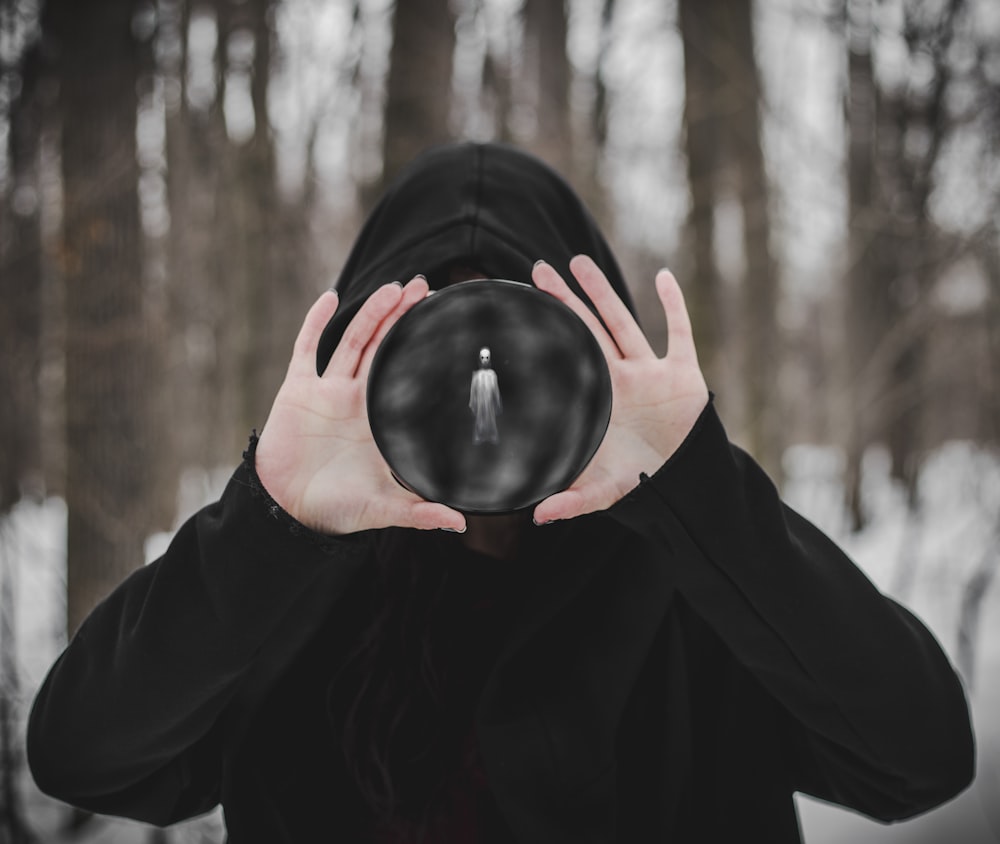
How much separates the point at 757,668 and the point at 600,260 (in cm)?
85

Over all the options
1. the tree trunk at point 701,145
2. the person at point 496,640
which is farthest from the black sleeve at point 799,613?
the tree trunk at point 701,145

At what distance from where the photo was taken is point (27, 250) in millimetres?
3373

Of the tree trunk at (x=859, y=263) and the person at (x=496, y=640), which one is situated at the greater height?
the tree trunk at (x=859, y=263)

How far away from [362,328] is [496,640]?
75 cm

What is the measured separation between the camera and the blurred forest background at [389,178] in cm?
347

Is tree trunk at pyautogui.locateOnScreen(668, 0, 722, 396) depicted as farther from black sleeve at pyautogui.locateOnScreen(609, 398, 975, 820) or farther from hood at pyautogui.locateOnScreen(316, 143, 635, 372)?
black sleeve at pyautogui.locateOnScreen(609, 398, 975, 820)

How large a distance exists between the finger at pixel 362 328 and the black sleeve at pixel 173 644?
194 mm

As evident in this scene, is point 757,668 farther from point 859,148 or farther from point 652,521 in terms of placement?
point 859,148

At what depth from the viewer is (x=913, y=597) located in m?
5.43

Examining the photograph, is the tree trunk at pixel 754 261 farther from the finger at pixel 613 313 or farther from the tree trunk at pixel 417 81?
the finger at pixel 613 313

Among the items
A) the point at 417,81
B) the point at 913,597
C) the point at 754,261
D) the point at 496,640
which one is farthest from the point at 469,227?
A: the point at 754,261

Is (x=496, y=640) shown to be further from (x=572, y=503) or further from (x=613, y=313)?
→ (x=613, y=313)

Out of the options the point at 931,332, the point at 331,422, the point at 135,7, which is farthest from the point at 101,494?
the point at 931,332

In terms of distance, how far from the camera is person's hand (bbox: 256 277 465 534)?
3.41 ft
